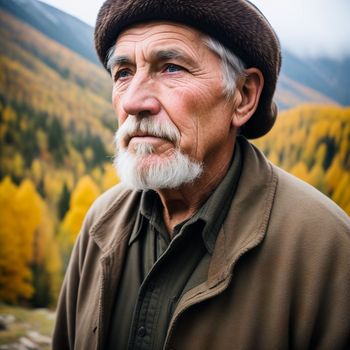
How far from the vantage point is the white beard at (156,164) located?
57.1 inches

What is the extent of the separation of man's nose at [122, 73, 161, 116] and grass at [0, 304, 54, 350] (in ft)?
6.51

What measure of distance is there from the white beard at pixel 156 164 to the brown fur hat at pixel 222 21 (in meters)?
0.44

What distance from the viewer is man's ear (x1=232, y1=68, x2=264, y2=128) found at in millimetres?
1573

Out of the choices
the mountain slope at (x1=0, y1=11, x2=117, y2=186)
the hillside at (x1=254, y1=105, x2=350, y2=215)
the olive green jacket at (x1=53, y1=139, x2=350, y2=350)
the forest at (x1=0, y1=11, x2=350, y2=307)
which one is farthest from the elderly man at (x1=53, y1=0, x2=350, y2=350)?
the mountain slope at (x1=0, y1=11, x2=117, y2=186)

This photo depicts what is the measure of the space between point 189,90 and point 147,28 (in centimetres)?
34

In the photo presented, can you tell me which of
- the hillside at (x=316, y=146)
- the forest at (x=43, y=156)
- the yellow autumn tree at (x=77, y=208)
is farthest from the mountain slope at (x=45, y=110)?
the hillside at (x=316, y=146)

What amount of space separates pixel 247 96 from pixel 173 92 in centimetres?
39

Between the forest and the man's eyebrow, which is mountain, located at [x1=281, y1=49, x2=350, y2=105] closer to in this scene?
the forest

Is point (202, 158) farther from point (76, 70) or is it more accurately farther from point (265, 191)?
point (76, 70)

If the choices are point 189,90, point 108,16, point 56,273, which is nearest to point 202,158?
point 189,90

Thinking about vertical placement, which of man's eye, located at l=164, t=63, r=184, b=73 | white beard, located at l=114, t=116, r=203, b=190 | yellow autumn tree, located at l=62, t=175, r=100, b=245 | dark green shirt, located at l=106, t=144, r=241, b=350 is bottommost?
yellow autumn tree, located at l=62, t=175, r=100, b=245

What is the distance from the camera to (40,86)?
2.75m

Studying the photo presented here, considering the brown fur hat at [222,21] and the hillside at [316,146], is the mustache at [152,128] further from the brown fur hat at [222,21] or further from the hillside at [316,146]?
the hillside at [316,146]

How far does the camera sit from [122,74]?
164 centimetres
